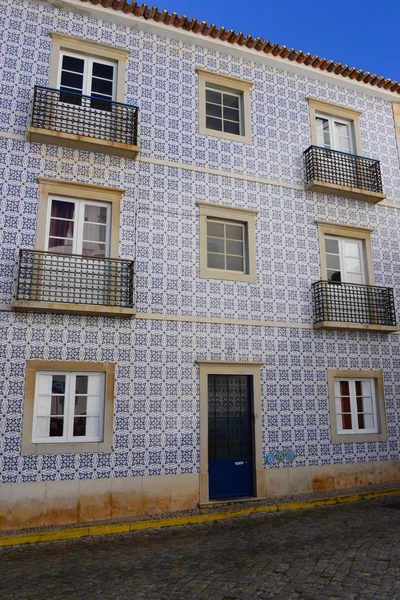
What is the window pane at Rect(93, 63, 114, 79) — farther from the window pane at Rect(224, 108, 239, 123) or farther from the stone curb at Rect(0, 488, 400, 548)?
the stone curb at Rect(0, 488, 400, 548)

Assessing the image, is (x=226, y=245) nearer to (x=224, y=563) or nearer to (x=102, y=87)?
(x=102, y=87)

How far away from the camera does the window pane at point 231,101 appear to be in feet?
29.1

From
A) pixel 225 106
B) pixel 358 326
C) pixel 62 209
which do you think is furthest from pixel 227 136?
pixel 358 326

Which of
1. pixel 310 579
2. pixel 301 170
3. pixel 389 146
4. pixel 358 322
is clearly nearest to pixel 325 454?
pixel 358 322

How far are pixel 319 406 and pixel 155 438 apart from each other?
2.95 m

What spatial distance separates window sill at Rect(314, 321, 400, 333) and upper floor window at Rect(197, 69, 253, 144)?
11.9 feet

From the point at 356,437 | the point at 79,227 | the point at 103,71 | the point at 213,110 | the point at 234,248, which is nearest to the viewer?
the point at 79,227

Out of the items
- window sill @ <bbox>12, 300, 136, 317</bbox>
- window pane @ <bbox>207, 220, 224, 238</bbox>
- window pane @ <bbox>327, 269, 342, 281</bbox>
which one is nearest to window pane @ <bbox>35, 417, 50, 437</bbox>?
window sill @ <bbox>12, 300, 136, 317</bbox>

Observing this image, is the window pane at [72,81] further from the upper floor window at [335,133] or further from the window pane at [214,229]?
the upper floor window at [335,133]

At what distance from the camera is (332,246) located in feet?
29.7

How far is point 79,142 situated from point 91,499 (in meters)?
5.27

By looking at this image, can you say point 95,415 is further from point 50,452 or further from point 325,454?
point 325,454

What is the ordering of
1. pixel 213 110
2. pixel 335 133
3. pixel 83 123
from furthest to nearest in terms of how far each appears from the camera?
pixel 335 133, pixel 213 110, pixel 83 123

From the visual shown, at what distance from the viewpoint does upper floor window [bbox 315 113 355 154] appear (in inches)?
376
